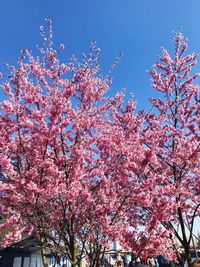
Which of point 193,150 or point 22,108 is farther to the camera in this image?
point 193,150

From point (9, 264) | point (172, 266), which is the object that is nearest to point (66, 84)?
point (172, 266)

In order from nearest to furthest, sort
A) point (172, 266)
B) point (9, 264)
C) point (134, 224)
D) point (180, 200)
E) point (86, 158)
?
point (86, 158) → point (180, 200) → point (134, 224) → point (172, 266) → point (9, 264)

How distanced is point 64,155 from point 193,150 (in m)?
4.31

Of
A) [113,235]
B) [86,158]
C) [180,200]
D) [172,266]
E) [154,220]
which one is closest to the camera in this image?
[113,235]

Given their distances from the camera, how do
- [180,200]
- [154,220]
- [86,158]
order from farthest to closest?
[180,200] < [86,158] < [154,220]

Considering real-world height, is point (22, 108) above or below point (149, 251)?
above

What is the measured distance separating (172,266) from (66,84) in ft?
25.8

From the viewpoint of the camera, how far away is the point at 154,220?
6.99 metres

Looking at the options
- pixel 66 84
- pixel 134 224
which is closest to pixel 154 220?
pixel 134 224

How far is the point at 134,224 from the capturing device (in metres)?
9.16

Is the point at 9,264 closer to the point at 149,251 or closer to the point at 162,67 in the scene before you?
the point at 149,251

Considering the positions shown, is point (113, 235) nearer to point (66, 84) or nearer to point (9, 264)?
point (66, 84)

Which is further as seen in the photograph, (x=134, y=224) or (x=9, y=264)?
(x=9, y=264)

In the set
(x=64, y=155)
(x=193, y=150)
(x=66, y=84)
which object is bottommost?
(x=64, y=155)
